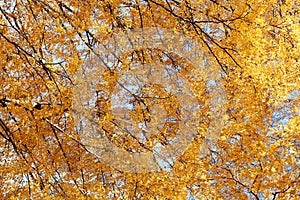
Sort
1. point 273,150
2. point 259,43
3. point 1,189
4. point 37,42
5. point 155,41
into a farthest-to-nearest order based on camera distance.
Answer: point 1,189 < point 155,41 < point 37,42 < point 259,43 < point 273,150

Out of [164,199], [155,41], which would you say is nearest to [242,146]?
[164,199]

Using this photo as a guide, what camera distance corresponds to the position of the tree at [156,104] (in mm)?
3189

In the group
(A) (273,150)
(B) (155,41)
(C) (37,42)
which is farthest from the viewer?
(B) (155,41)

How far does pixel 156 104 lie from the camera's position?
12.2ft

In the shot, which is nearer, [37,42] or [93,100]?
[37,42]

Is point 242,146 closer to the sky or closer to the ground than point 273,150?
closer to the sky

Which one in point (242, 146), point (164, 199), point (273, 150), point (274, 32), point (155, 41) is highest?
point (274, 32)

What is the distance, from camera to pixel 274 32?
4445mm

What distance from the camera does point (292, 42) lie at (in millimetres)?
3953

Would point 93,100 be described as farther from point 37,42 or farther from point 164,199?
point 164,199

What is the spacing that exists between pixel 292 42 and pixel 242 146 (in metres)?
1.24

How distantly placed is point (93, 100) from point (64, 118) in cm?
55

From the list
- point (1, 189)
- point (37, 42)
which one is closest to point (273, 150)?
point (37, 42)

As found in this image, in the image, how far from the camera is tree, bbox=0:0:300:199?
3189 mm
